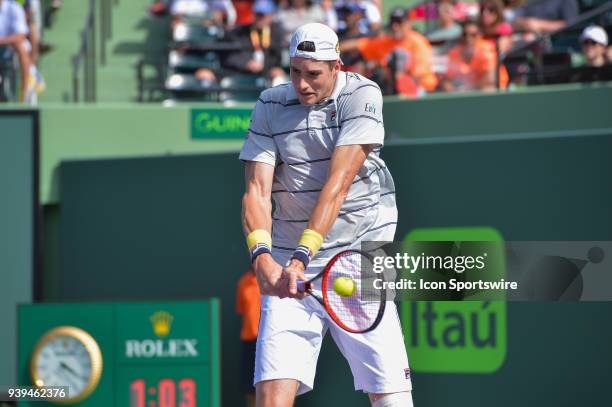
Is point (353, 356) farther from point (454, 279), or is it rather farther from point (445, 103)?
point (445, 103)

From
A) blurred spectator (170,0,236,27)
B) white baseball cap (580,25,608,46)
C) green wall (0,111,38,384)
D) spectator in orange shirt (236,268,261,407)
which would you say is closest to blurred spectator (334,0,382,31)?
blurred spectator (170,0,236,27)

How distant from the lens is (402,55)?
11117mm

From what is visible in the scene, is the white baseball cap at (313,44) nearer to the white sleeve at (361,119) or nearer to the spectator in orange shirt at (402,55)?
the white sleeve at (361,119)

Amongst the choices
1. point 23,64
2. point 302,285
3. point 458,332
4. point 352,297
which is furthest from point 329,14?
point 302,285

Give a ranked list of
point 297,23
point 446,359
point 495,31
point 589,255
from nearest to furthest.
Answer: point 589,255
point 446,359
point 495,31
point 297,23

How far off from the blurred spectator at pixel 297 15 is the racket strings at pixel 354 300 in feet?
26.5

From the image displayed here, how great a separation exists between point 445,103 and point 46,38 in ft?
18.9

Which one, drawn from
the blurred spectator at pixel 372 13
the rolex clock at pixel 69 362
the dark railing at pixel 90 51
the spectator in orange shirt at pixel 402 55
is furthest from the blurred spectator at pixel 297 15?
the rolex clock at pixel 69 362

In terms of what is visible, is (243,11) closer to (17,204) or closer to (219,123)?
(219,123)

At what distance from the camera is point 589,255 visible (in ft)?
18.0

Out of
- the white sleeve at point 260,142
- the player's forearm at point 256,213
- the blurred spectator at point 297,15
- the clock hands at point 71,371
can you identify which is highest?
the blurred spectator at point 297,15

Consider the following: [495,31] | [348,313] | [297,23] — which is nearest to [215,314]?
[348,313]

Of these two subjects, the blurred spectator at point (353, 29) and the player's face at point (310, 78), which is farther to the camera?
the blurred spectator at point (353, 29)

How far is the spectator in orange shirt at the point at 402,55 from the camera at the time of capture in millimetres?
10969
